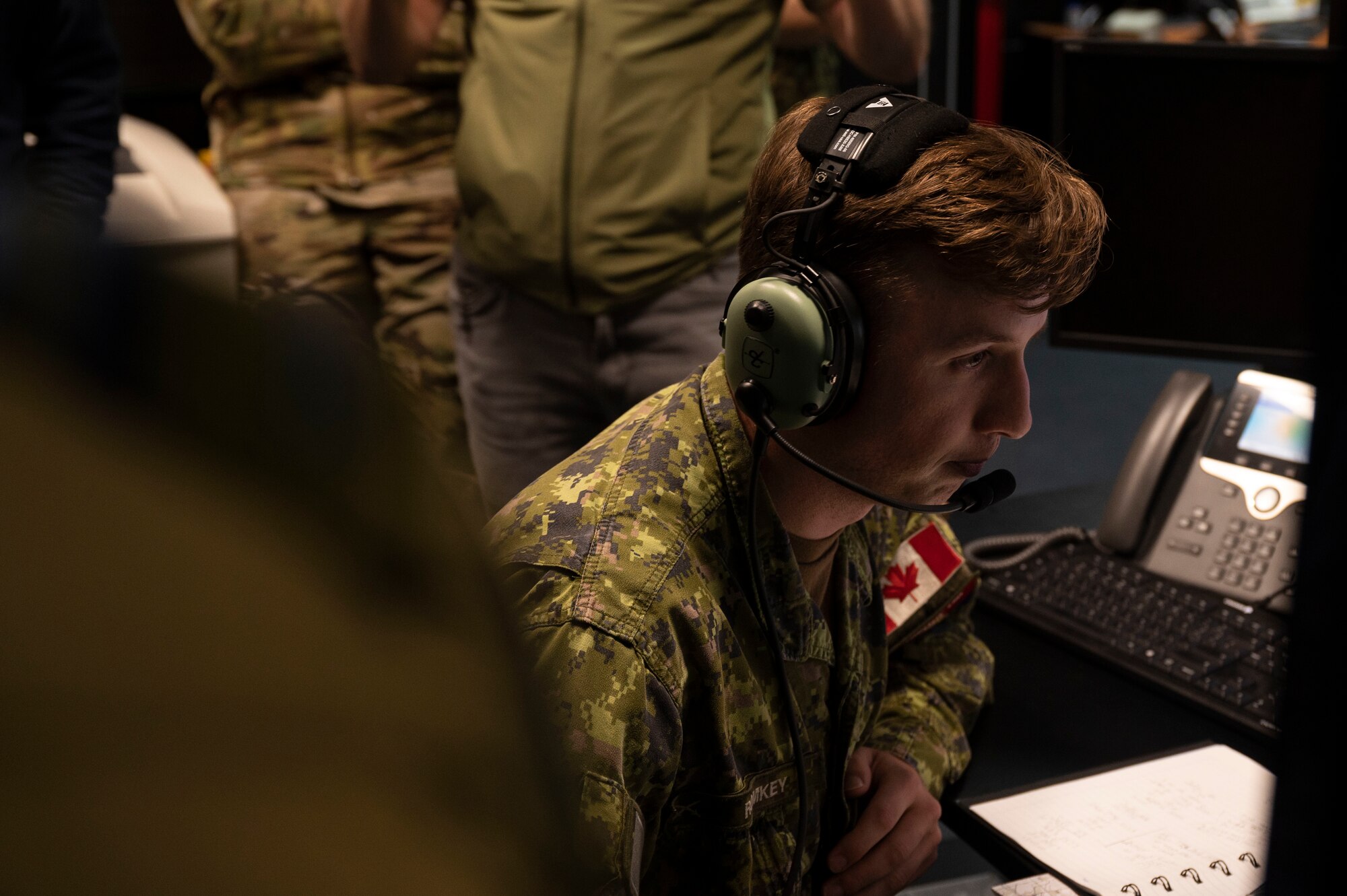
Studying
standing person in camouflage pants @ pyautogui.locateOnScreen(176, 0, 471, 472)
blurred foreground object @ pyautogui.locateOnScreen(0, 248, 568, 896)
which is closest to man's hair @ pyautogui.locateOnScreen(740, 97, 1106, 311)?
blurred foreground object @ pyautogui.locateOnScreen(0, 248, 568, 896)

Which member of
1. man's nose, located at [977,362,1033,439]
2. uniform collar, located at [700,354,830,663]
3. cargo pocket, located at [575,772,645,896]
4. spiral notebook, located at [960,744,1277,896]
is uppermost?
man's nose, located at [977,362,1033,439]

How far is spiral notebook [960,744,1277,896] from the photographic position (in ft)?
3.08

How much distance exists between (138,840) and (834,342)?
2.34ft

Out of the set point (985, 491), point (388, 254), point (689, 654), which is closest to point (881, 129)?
point (985, 491)

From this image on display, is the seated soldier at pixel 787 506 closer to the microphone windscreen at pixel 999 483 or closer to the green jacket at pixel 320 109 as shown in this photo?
the microphone windscreen at pixel 999 483

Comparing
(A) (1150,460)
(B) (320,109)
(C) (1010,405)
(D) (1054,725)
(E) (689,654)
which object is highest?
(B) (320,109)

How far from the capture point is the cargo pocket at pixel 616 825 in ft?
2.47

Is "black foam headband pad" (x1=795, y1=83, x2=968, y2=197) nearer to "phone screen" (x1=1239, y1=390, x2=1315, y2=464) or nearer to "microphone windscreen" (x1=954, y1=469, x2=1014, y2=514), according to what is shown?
"microphone windscreen" (x1=954, y1=469, x2=1014, y2=514)

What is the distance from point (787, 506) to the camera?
38.8 inches

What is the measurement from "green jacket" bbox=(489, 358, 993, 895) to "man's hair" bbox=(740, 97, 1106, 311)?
16 cm

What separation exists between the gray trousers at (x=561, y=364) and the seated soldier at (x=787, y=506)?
47 centimetres

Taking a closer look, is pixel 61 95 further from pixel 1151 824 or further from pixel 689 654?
pixel 1151 824

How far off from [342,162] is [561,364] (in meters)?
0.82

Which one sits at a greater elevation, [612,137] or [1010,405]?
[612,137]
